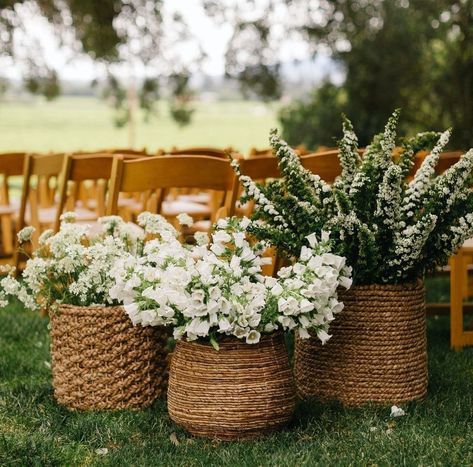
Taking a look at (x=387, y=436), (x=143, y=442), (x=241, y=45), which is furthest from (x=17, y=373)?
(x=241, y=45)

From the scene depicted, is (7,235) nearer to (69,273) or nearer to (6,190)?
(6,190)

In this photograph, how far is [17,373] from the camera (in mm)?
4062

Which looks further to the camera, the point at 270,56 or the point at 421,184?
the point at 270,56

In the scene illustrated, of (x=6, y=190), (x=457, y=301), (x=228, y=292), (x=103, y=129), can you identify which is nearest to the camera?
(x=228, y=292)

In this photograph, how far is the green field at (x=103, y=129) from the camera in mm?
27734

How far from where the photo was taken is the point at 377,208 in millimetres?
3314

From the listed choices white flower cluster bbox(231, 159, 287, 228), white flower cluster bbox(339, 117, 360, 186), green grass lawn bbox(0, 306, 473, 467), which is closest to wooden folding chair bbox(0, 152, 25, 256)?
green grass lawn bbox(0, 306, 473, 467)

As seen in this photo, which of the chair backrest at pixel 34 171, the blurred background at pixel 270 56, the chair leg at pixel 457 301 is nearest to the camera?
the chair leg at pixel 457 301

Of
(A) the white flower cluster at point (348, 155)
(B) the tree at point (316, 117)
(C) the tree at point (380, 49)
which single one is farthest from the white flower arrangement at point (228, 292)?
(B) the tree at point (316, 117)

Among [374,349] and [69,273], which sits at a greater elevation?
[69,273]

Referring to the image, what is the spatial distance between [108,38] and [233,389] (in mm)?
7992

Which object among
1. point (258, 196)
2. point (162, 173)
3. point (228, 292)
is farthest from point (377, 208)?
point (162, 173)

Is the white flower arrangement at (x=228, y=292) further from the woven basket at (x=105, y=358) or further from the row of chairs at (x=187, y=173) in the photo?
the row of chairs at (x=187, y=173)

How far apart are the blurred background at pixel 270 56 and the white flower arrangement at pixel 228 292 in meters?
7.10
